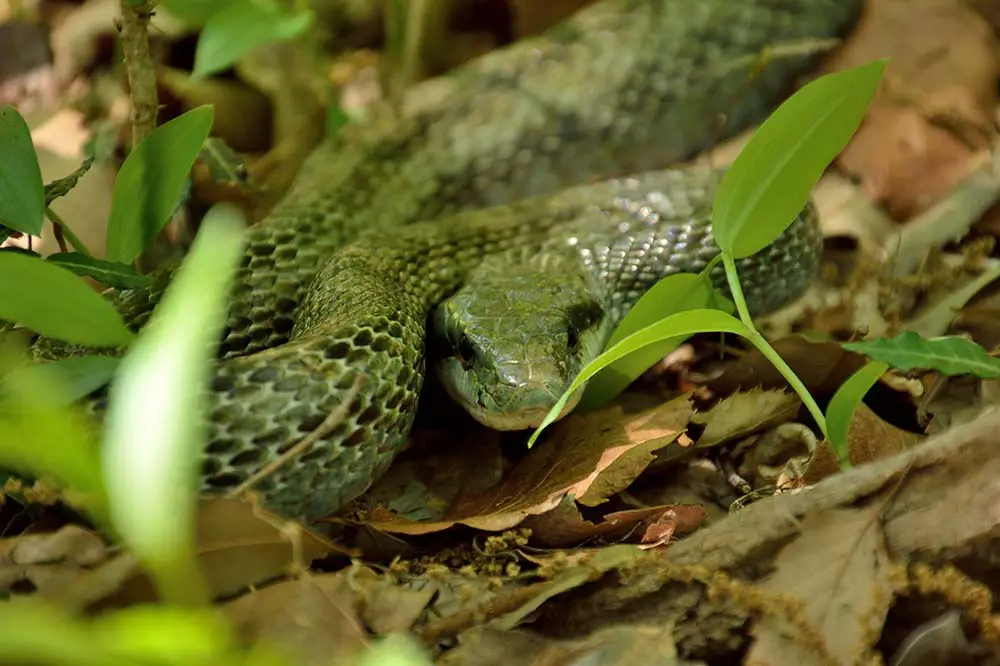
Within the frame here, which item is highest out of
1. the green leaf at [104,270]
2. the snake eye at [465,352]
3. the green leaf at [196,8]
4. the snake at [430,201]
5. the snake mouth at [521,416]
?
the green leaf at [196,8]

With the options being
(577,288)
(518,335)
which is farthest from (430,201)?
(518,335)

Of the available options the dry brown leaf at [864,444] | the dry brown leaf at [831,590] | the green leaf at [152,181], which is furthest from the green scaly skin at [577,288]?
the green leaf at [152,181]

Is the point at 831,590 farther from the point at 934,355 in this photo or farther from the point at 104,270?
the point at 104,270

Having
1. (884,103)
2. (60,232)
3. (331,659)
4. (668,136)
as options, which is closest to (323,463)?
→ (331,659)

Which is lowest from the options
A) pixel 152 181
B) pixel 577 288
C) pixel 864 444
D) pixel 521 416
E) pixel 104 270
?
pixel 864 444

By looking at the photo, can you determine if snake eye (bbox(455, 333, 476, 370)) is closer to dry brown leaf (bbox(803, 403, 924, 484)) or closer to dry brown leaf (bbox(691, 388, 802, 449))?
dry brown leaf (bbox(691, 388, 802, 449))

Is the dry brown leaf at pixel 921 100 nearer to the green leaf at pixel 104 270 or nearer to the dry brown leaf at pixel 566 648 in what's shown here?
the dry brown leaf at pixel 566 648
